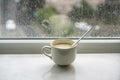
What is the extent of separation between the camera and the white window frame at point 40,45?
0.93 metres

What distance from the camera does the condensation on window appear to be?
0.93 meters

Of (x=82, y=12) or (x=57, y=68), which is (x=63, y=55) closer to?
(x=57, y=68)

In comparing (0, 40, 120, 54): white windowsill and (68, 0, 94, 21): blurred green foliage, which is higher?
(68, 0, 94, 21): blurred green foliage

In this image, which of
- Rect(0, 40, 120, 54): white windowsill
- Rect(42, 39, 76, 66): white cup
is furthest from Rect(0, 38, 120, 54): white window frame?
Rect(42, 39, 76, 66): white cup

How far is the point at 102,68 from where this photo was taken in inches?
32.9

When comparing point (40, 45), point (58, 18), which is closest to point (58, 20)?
point (58, 18)

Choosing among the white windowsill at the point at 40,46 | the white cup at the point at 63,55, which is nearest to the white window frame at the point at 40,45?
the white windowsill at the point at 40,46

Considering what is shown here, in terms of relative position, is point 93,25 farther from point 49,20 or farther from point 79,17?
point 49,20

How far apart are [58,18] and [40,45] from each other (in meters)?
0.12

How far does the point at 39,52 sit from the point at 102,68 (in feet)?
0.81

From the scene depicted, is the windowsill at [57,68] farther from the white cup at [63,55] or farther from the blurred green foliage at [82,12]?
the blurred green foliage at [82,12]

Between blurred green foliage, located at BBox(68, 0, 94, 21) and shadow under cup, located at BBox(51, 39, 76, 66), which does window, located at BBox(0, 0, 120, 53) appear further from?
shadow under cup, located at BBox(51, 39, 76, 66)

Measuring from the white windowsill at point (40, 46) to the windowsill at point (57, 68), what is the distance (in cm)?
2

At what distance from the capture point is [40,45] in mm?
931
